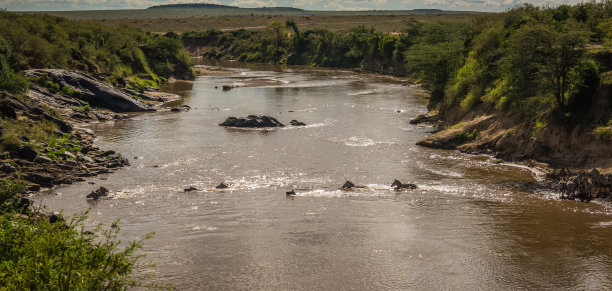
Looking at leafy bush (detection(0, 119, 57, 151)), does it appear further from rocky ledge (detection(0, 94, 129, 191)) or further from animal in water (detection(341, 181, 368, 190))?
animal in water (detection(341, 181, 368, 190))

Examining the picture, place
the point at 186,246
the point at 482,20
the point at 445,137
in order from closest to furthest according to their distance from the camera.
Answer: the point at 186,246 → the point at 445,137 → the point at 482,20

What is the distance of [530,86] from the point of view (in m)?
29.5

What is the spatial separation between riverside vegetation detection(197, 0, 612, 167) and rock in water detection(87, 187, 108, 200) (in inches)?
732

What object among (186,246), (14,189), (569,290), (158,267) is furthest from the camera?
(14,189)

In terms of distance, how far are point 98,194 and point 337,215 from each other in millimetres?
10247

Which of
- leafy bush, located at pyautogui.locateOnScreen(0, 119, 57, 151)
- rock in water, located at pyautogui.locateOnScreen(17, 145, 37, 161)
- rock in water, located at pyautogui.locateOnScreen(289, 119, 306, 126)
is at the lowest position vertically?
Answer: rock in water, located at pyautogui.locateOnScreen(289, 119, 306, 126)

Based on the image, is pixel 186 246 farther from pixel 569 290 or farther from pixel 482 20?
pixel 482 20

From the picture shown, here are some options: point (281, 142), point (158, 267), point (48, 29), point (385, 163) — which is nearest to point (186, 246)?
point (158, 267)

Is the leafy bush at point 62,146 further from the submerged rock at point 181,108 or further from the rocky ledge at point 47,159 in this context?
the submerged rock at point 181,108

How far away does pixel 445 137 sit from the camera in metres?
32.6

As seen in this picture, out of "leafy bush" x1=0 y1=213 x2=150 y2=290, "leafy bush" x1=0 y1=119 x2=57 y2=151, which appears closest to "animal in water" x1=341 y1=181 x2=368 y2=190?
"leafy bush" x1=0 y1=213 x2=150 y2=290

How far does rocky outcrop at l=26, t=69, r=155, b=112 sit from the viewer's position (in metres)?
43.1

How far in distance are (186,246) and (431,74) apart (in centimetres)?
2973

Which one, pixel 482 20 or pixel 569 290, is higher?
pixel 482 20
